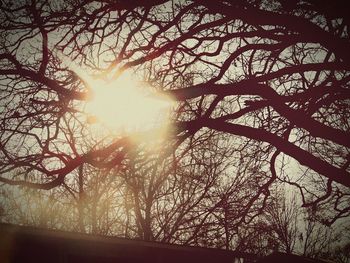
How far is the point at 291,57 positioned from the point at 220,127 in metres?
3.10

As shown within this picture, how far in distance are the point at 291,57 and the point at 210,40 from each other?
1.73 metres

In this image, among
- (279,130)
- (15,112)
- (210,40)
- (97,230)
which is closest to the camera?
(15,112)

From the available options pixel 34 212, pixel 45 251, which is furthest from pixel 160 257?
pixel 34 212

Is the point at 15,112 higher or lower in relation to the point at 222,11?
lower

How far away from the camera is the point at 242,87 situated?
4863 millimetres

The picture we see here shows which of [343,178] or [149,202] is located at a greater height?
[149,202]

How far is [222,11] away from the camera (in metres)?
4.95

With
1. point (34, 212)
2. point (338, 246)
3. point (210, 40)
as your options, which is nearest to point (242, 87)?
point (210, 40)

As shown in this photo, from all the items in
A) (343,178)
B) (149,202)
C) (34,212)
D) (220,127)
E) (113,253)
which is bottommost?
(113,253)

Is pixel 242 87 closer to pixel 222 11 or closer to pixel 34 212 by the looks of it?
pixel 222 11

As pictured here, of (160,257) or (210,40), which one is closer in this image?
(210,40)

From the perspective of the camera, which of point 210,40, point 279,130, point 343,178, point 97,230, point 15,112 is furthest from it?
point 97,230

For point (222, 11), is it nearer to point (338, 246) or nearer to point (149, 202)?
point (149, 202)

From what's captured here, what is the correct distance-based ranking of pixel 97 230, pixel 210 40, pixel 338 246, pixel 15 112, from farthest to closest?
pixel 338 246, pixel 97 230, pixel 210 40, pixel 15 112
